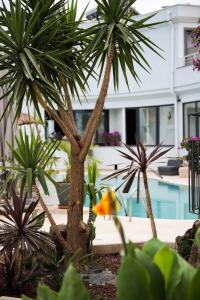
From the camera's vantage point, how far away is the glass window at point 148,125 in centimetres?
2830

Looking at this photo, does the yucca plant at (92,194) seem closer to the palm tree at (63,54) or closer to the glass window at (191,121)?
the palm tree at (63,54)

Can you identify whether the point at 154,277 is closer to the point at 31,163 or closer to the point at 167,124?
the point at 31,163

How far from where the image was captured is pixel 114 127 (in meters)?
29.8

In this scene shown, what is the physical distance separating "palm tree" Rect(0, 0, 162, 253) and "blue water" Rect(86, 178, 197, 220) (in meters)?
4.45

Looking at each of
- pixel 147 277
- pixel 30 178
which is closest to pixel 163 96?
pixel 30 178

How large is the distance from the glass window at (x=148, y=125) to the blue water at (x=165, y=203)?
291 inches

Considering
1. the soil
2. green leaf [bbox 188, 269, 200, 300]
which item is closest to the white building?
the soil

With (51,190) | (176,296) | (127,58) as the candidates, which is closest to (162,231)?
(127,58)

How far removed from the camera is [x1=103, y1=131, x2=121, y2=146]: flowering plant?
28.7 metres

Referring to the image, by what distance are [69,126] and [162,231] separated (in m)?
3.52

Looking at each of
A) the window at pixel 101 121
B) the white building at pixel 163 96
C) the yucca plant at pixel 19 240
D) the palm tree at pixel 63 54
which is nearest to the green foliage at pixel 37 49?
the palm tree at pixel 63 54

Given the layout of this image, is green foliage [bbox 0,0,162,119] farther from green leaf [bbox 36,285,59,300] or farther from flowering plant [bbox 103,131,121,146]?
flowering plant [bbox 103,131,121,146]

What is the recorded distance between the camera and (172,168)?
74.1ft

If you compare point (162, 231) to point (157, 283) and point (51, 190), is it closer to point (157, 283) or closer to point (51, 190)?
point (51, 190)
